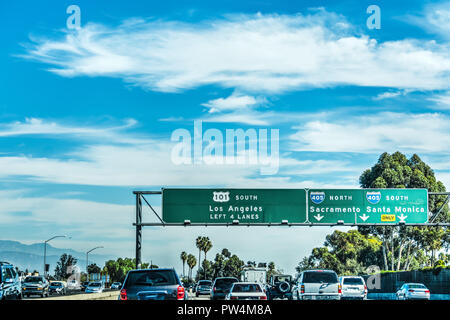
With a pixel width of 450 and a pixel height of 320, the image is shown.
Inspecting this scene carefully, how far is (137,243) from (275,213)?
9465 millimetres

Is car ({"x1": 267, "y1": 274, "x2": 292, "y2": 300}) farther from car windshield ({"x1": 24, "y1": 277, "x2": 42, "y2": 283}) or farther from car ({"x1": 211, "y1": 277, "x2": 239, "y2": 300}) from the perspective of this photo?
car windshield ({"x1": 24, "y1": 277, "x2": 42, "y2": 283})

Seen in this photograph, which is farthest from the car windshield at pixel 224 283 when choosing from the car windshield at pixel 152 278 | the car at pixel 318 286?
the car windshield at pixel 152 278

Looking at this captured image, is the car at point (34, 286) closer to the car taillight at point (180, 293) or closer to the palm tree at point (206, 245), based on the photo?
the car taillight at point (180, 293)

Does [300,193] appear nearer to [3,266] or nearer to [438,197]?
[3,266]

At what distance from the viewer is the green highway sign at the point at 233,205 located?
148ft

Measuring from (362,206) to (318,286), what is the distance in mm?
16591

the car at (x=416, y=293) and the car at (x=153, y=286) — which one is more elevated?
the car at (x=153, y=286)

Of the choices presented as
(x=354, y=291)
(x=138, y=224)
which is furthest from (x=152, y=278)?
(x=138, y=224)

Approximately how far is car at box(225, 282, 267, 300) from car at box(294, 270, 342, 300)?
4.53 metres

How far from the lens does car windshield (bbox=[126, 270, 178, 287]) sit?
720 inches

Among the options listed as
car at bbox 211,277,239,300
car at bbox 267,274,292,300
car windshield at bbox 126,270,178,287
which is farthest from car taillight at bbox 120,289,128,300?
car at bbox 267,274,292,300

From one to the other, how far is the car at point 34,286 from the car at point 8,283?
2768 centimetres

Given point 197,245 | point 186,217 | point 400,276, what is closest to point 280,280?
point 186,217

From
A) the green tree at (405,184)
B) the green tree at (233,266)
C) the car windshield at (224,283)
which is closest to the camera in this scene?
the car windshield at (224,283)
